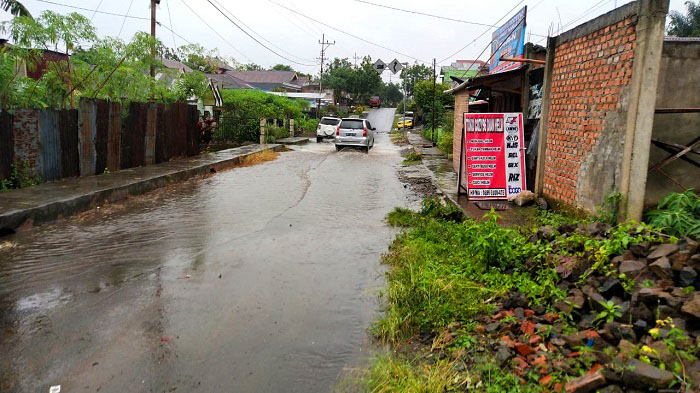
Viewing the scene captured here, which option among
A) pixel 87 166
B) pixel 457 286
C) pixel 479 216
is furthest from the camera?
pixel 87 166

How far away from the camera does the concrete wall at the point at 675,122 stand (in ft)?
21.1

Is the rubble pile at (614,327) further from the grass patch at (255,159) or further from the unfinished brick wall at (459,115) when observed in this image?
the grass patch at (255,159)

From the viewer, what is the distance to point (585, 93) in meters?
7.02

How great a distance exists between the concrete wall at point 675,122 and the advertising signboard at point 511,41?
4.31 metres

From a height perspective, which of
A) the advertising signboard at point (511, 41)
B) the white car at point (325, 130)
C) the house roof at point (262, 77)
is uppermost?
the house roof at point (262, 77)

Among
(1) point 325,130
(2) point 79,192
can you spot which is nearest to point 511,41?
(2) point 79,192

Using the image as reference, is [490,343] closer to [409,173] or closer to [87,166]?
[87,166]

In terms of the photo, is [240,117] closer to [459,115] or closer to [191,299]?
[459,115]

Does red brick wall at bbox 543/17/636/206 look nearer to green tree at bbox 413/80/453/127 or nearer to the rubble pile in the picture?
the rubble pile

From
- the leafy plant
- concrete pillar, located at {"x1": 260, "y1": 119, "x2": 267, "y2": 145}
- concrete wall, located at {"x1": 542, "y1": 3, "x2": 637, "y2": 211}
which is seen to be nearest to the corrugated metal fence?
concrete wall, located at {"x1": 542, "y1": 3, "x2": 637, "y2": 211}

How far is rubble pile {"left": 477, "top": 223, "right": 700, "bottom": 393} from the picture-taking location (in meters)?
2.82

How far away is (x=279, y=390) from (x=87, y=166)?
9852 mm

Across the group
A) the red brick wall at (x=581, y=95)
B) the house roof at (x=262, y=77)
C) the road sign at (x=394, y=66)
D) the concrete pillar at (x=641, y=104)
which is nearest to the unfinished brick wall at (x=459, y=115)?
the red brick wall at (x=581, y=95)

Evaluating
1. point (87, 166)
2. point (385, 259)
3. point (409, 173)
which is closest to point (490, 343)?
point (385, 259)
